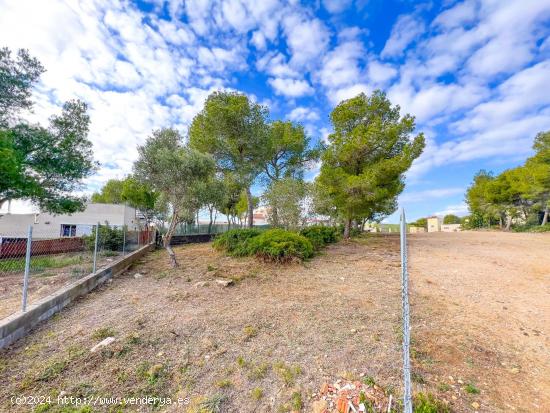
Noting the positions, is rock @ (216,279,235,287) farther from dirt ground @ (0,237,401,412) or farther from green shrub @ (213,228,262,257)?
A: green shrub @ (213,228,262,257)

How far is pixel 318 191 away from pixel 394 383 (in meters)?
8.36

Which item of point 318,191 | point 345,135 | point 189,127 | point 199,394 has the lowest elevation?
point 199,394

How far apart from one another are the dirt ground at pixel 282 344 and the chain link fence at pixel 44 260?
785mm

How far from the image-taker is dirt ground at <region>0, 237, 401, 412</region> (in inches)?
81.4

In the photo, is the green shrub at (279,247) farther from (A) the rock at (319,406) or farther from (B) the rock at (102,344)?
(A) the rock at (319,406)

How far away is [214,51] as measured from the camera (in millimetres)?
7754

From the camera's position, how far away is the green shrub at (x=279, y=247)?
6.86 metres

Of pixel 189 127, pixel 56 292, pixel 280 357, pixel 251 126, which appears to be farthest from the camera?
pixel 189 127

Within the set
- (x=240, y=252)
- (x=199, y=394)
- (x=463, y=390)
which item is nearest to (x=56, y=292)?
(x=199, y=394)

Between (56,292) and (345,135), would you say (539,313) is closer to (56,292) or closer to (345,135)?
(56,292)

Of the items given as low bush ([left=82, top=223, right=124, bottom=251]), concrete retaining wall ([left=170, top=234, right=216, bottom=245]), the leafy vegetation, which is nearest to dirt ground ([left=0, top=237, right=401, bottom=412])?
low bush ([left=82, top=223, right=124, bottom=251])

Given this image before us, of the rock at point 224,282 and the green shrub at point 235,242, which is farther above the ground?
the green shrub at point 235,242

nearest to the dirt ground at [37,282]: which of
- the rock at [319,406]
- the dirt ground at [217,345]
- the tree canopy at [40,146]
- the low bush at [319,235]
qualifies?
the dirt ground at [217,345]

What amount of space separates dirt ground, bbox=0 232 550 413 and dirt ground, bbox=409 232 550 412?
0.01 m
